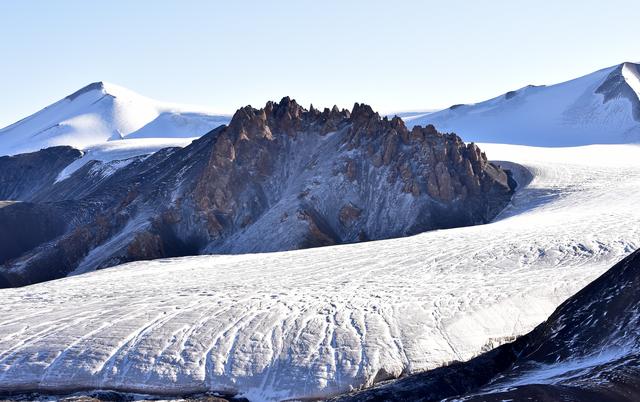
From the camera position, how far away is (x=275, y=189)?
6247 centimetres

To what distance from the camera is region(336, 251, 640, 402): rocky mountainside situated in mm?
21766

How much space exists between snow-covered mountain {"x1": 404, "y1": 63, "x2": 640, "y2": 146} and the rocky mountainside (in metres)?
70.0

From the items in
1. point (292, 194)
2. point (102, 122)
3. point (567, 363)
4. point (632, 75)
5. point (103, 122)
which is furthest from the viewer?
point (103, 122)

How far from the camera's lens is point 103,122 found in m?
145

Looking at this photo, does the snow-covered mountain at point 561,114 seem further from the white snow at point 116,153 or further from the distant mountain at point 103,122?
the white snow at point 116,153

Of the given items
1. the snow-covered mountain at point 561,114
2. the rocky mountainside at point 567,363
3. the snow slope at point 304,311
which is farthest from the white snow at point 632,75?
the rocky mountainside at point 567,363

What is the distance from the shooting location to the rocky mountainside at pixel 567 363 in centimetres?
2177

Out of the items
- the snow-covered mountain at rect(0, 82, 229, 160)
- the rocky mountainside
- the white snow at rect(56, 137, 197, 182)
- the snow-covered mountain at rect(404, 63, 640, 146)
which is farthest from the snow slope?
the snow-covered mountain at rect(0, 82, 229, 160)

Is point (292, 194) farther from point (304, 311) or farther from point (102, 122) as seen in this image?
point (102, 122)

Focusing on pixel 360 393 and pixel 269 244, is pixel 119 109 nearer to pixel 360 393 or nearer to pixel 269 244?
pixel 269 244

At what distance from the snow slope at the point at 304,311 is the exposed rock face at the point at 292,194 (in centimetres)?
1081

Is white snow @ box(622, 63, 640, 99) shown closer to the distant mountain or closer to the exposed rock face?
the exposed rock face

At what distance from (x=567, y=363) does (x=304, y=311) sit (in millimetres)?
10786

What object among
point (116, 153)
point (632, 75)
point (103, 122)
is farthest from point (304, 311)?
point (103, 122)
